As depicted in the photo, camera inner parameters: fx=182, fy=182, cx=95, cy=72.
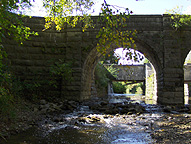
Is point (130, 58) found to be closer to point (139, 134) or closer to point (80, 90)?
point (139, 134)

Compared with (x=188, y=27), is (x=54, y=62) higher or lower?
lower

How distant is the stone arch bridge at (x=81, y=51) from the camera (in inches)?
379

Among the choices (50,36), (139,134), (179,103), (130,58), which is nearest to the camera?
(130,58)

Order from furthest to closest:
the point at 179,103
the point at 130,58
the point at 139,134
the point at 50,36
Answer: the point at 50,36, the point at 179,103, the point at 139,134, the point at 130,58

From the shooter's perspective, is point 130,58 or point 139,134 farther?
point 139,134

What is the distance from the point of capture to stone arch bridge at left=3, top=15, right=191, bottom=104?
9.62 m

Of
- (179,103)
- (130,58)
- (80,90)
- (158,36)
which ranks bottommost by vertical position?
(179,103)

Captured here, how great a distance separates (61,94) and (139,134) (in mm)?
6579

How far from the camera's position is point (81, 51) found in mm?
10062

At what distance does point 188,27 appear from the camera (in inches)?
386

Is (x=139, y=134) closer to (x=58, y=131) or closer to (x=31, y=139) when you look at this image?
(x=58, y=131)

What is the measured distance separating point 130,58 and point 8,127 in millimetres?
2994

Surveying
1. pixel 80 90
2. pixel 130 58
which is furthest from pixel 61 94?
pixel 130 58

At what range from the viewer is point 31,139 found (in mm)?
3371
